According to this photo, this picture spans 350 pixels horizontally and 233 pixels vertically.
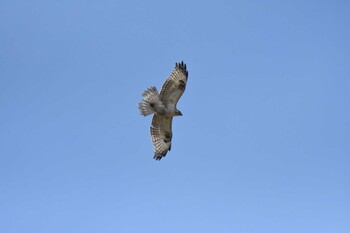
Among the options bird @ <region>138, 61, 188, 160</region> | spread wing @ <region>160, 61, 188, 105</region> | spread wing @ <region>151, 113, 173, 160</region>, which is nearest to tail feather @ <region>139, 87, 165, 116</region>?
bird @ <region>138, 61, 188, 160</region>

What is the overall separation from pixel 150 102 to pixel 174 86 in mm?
1016

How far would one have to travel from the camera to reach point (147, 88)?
2227 cm

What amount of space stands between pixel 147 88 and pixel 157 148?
251 cm

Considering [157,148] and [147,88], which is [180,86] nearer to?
[147,88]

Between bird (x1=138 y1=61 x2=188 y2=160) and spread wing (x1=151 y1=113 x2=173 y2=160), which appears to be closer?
bird (x1=138 y1=61 x2=188 y2=160)

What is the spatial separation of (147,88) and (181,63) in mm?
1565

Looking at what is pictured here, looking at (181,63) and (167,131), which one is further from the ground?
(181,63)

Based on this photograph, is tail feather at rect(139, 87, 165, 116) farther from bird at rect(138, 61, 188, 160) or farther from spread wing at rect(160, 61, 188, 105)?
spread wing at rect(160, 61, 188, 105)

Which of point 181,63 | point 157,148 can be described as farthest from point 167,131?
point 181,63

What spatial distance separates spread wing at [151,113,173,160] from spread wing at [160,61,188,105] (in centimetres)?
104

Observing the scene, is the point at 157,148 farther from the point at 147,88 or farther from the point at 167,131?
the point at 147,88

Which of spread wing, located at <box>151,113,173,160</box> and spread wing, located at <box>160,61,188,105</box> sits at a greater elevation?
spread wing, located at <box>160,61,188,105</box>

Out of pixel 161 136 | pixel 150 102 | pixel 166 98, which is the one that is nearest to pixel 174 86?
pixel 166 98

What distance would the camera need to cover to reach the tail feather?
22188 mm
